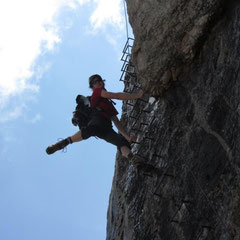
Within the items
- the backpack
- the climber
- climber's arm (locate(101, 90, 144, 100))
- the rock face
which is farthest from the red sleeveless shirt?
the rock face

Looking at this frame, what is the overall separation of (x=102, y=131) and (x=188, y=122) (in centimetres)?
218

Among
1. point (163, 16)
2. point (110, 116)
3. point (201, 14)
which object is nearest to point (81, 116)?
point (110, 116)

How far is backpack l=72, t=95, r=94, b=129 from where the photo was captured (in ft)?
32.1

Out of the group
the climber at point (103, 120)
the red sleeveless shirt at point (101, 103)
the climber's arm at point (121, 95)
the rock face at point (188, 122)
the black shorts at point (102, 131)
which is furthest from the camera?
the red sleeveless shirt at point (101, 103)

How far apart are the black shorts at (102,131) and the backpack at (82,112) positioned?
0.17 m

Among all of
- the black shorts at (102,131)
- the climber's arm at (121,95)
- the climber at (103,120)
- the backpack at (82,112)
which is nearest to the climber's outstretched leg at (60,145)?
the climber at (103,120)

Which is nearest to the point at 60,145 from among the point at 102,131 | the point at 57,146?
the point at 57,146

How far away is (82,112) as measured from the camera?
9.80 metres

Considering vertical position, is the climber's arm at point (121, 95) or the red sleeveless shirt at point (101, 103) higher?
the red sleeveless shirt at point (101, 103)

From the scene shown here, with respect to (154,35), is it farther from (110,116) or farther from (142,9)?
(110,116)

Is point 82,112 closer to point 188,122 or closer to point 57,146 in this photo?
point 57,146

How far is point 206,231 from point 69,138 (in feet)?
14.2

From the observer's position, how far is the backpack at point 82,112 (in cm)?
980

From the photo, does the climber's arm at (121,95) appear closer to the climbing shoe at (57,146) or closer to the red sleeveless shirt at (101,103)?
the red sleeveless shirt at (101,103)
